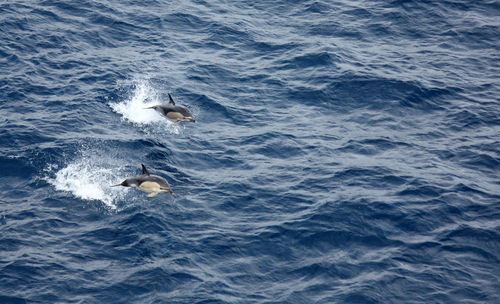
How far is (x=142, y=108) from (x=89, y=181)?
7216 mm

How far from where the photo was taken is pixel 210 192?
34.8 metres

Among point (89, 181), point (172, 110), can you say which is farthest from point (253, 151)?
point (89, 181)

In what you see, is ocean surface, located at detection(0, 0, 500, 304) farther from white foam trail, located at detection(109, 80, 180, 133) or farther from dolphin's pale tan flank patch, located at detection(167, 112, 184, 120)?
dolphin's pale tan flank patch, located at detection(167, 112, 184, 120)

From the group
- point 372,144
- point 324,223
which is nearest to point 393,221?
point 324,223

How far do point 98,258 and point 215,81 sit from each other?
17361mm

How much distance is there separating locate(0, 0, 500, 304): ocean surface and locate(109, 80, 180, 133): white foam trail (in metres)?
0.14

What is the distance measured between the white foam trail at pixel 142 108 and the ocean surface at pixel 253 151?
141 millimetres

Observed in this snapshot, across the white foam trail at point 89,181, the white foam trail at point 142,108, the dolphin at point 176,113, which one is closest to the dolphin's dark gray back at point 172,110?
the dolphin at point 176,113

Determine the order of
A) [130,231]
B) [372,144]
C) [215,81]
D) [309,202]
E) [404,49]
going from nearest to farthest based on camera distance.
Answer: [130,231] < [309,202] < [372,144] < [215,81] < [404,49]

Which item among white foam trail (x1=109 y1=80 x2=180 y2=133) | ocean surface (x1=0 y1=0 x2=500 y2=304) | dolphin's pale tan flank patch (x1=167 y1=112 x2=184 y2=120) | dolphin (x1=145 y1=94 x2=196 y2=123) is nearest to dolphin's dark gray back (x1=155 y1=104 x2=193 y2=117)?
dolphin (x1=145 y1=94 x2=196 y2=123)

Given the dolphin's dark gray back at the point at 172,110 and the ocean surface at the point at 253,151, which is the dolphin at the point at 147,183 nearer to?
the ocean surface at the point at 253,151

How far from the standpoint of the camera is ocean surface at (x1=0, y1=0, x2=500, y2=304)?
29.8 m

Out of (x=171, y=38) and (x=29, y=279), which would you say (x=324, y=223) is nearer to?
(x=29, y=279)

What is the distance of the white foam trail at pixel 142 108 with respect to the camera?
3984 centimetres
